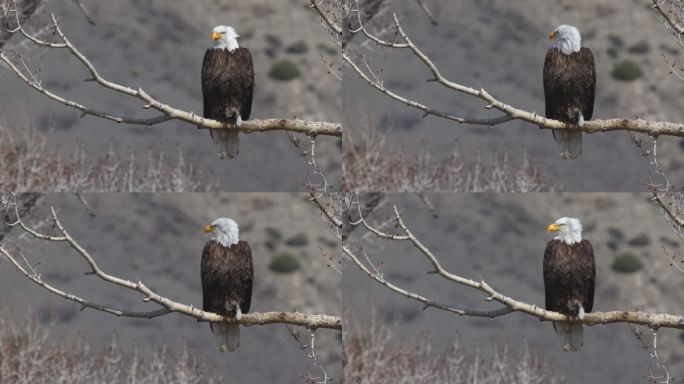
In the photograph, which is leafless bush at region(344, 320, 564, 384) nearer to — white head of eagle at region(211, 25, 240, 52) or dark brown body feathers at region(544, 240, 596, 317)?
dark brown body feathers at region(544, 240, 596, 317)

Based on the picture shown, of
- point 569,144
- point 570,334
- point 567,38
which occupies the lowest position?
point 570,334

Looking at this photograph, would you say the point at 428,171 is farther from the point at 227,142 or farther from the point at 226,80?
the point at 226,80

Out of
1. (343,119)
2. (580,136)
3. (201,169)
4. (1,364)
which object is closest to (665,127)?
(580,136)

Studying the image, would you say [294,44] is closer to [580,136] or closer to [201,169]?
[201,169]

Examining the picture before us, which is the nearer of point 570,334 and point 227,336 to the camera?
point 570,334

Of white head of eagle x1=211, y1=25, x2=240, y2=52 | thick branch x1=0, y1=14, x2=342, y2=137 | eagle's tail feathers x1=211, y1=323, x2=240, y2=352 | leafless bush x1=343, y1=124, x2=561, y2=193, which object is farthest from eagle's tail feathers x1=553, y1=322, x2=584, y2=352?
white head of eagle x1=211, y1=25, x2=240, y2=52

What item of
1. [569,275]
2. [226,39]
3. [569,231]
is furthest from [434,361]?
[226,39]
